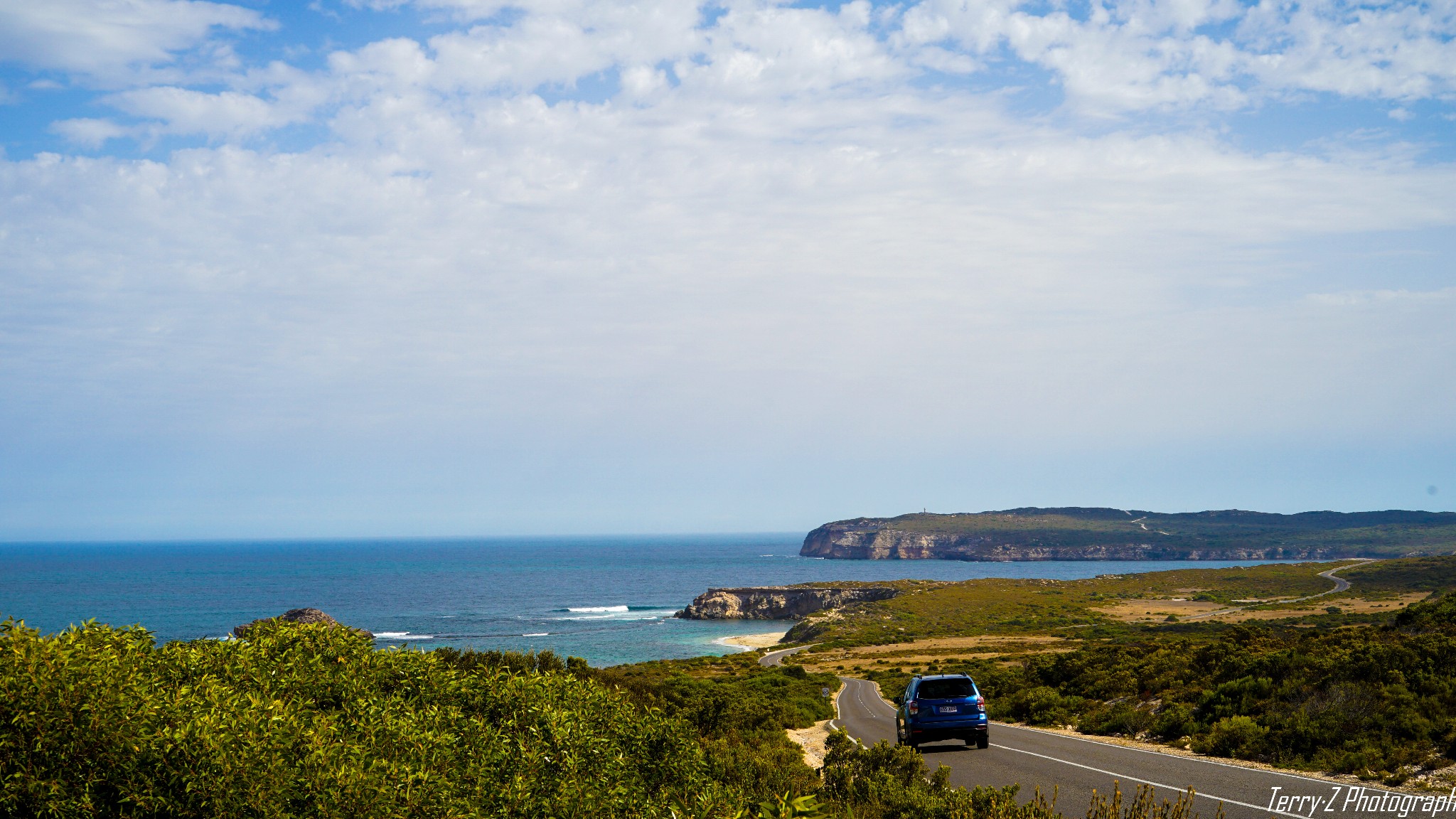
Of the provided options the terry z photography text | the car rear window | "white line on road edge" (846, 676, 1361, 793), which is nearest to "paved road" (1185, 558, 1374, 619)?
"white line on road edge" (846, 676, 1361, 793)

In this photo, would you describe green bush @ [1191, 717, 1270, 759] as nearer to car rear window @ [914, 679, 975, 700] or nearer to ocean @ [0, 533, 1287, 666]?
car rear window @ [914, 679, 975, 700]

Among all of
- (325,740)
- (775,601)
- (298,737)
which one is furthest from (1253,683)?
(775,601)

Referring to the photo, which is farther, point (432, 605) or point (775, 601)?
point (775, 601)

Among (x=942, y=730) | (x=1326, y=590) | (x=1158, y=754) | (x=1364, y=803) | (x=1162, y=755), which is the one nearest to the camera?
(x=1364, y=803)

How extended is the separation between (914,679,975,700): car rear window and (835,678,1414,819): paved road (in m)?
1.18

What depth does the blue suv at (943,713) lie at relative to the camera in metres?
18.6

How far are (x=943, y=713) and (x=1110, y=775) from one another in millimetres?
4015

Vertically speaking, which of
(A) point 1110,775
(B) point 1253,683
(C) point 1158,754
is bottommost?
(C) point 1158,754

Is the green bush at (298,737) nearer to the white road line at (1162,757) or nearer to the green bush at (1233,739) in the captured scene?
the white road line at (1162,757)

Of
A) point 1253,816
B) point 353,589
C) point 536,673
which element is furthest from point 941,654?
point 353,589

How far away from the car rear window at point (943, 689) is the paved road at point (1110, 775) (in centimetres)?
118

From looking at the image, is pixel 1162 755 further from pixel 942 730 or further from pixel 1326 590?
pixel 1326 590

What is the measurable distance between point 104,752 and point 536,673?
3616mm

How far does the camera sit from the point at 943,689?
63.0 ft
